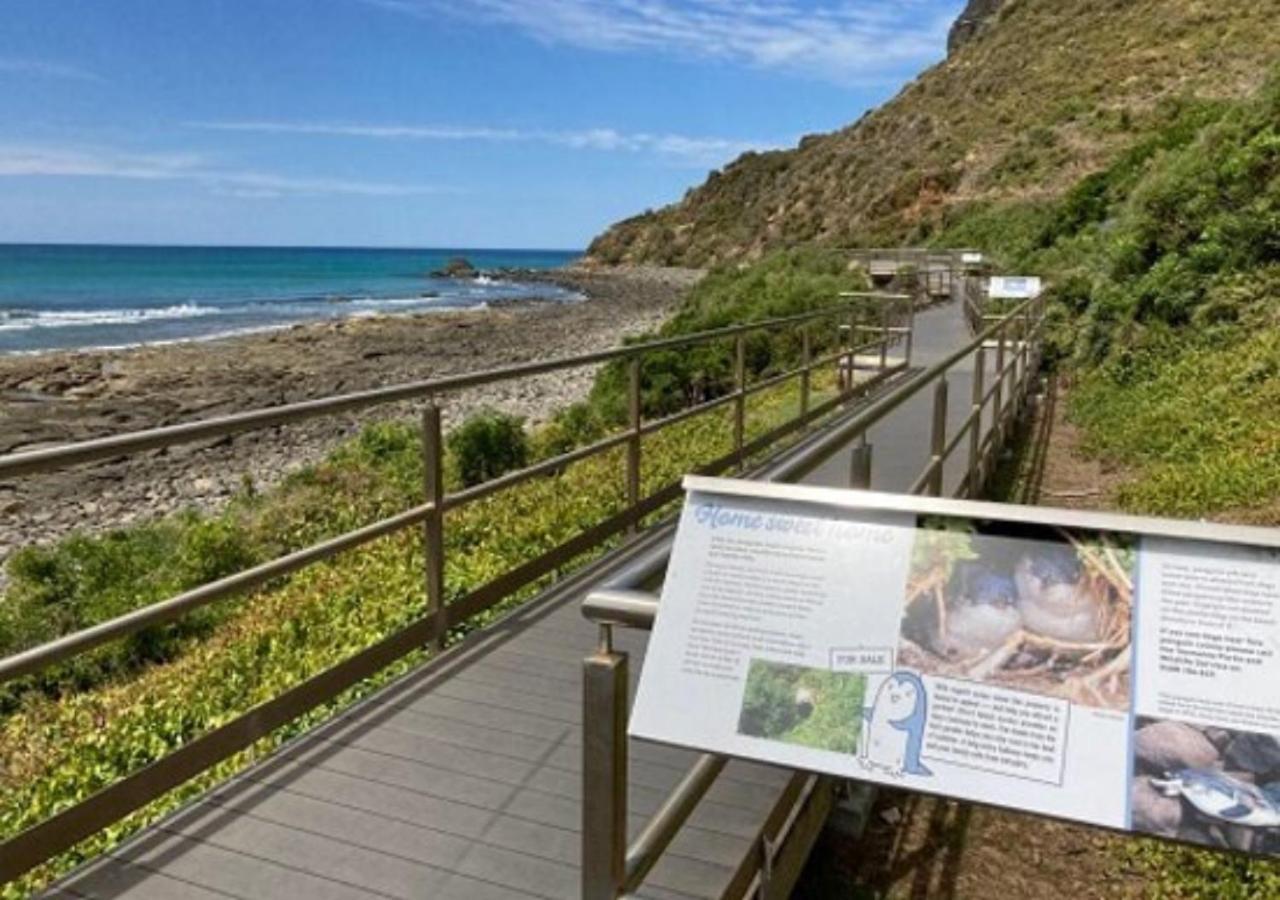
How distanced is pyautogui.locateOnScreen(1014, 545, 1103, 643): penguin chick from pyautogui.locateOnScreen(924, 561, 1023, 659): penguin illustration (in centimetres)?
2

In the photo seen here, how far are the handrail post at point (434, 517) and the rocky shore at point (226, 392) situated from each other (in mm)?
10272

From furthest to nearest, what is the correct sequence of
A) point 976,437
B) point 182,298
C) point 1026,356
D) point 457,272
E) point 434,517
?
point 457,272
point 182,298
point 1026,356
point 976,437
point 434,517

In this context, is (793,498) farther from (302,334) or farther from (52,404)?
(302,334)

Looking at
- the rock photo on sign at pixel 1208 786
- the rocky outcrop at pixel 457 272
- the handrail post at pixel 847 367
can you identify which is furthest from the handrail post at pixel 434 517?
the rocky outcrop at pixel 457 272

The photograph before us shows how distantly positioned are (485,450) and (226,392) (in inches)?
661

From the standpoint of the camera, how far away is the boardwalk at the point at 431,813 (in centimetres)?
282

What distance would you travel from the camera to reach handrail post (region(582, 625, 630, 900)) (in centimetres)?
170

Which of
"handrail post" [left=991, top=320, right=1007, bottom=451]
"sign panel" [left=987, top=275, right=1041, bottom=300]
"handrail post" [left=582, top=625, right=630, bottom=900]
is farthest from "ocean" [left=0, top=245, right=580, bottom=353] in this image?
"handrail post" [left=582, top=625, right=630, bottom=900]

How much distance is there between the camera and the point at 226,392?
1048 inches

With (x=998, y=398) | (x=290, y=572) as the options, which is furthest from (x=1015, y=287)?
(x=290, y=572)

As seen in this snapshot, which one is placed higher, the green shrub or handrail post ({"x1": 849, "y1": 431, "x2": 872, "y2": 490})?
handrail post ({"x1": 849, "y1": 431, "x2": 872, "y2": 490})

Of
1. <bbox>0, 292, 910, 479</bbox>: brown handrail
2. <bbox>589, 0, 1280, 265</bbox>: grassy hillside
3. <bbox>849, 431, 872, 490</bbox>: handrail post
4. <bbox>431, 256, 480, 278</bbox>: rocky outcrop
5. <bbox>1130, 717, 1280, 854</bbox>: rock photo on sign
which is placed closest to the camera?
<bbox>1130, 717, 1280, 854</bbox>: rock photo on sign

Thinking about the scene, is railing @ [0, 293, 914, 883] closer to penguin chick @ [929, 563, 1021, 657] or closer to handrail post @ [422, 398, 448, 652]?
handrail post @ [422, 398, 448, 652]

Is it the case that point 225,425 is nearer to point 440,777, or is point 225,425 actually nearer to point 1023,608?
point 440,777
